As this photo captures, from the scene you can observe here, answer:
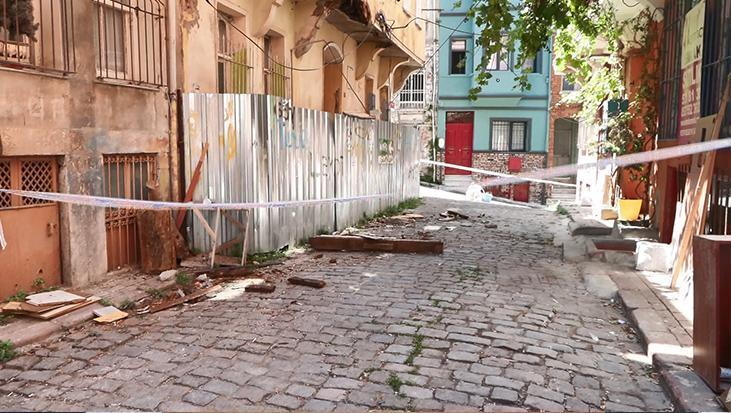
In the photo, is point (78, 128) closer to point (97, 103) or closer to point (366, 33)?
point (97, 103)

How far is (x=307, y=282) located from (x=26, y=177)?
333cm

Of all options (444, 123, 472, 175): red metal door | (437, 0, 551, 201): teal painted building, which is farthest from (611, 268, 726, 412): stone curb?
(444, 123, 472, 175): red metal door

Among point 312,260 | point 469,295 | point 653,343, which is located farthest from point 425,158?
point 653,343

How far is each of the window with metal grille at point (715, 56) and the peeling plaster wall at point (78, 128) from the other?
713 cm

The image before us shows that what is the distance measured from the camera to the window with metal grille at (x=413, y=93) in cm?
2836

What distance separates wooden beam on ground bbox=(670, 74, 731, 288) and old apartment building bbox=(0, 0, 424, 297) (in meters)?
6.73

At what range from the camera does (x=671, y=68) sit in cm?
1005

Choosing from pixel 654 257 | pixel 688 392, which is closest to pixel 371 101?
pixel 654 257

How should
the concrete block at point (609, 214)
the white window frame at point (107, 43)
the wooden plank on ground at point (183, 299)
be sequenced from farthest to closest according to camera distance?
the concrete block at point (609, 214) → the white window frame at point (107, 43) → the wooden plank on ground at point (183, 299)

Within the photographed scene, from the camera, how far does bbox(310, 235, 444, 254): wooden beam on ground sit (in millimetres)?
9766

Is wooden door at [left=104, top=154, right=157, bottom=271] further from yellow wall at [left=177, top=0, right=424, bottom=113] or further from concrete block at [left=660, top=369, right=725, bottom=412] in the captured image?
concrete block at [left=660, top=369, right=725, bottom=412]

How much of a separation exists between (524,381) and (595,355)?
1107 millimetres

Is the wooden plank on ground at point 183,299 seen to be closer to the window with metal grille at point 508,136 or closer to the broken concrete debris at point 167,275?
the broken concrete debris at point 167,275

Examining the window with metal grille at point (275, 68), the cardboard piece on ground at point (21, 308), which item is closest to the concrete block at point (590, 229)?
the window with metal grille at point (275, 68)
